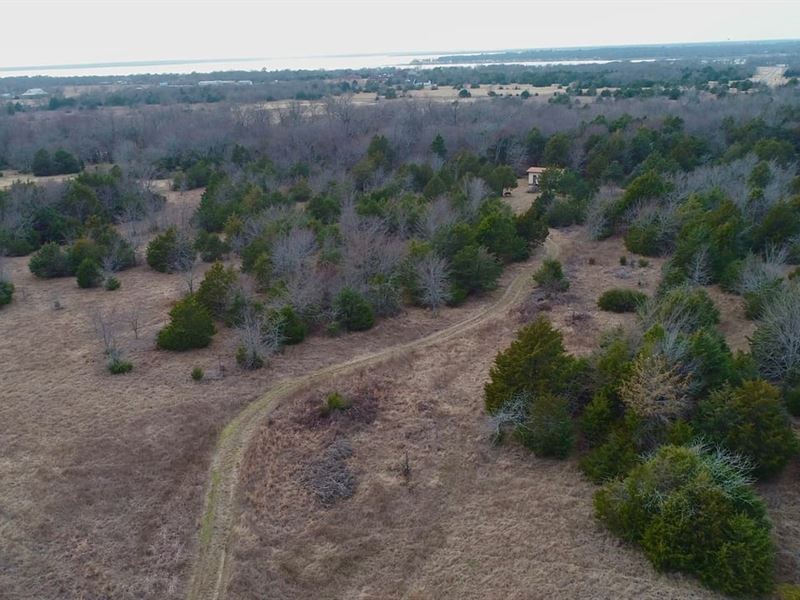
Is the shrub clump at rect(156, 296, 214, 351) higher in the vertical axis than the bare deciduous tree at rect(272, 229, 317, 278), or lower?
lower

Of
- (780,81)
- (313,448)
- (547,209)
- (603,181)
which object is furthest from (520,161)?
(780,81)

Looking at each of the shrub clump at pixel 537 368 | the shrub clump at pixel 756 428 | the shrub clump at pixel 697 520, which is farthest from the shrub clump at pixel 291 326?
the shrub clump at pixel 756 428

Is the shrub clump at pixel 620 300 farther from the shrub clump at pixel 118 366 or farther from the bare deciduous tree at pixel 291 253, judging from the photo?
the shrub clump at pixel 118 366

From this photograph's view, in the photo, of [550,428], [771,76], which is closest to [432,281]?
[550,428]

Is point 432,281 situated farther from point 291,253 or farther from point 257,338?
point 257,338

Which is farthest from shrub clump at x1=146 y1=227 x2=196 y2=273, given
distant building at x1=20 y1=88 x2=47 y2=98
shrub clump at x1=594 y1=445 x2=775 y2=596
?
distant building at x1=20 y1=88 x2=47 y2=98

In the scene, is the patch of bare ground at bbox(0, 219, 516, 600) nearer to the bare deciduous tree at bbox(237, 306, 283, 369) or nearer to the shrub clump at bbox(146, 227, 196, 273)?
the bare deciduous tree at bbox(237, 306, 283, 369)
